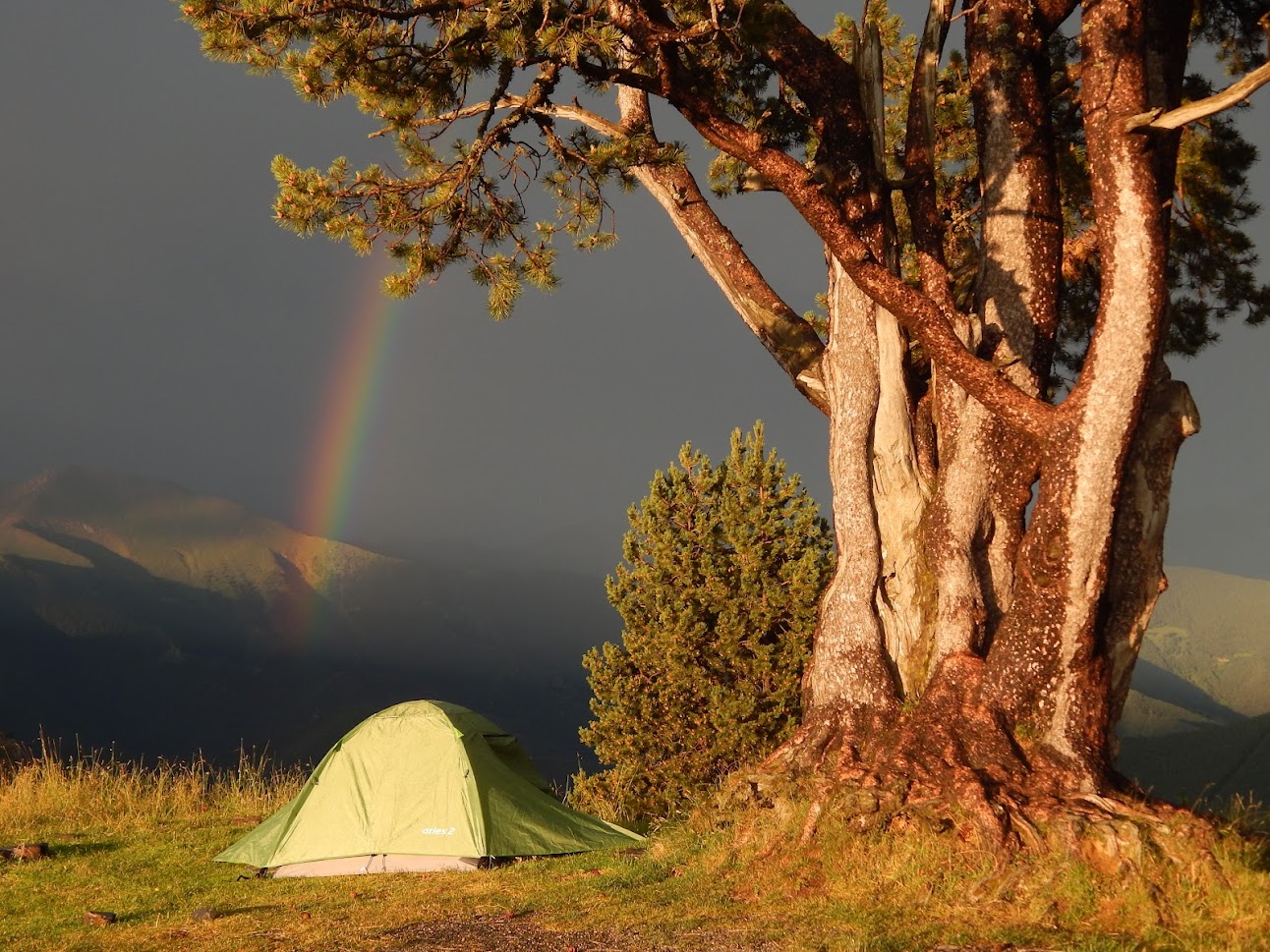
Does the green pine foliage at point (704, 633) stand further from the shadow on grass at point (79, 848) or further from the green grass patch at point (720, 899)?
the shadow on grass at point (79, 848)

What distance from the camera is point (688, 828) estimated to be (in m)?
11.2

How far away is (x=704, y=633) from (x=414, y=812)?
15.0 ft

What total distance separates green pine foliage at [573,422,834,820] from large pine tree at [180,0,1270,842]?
289 cm

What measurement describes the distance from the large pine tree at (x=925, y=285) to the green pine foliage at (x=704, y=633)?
9.50ft

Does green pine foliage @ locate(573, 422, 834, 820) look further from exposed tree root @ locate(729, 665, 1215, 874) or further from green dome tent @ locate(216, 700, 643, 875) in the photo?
exposed tree root @ locate(729, 665, 1215, 874)

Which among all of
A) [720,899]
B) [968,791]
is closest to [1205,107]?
[968,791]

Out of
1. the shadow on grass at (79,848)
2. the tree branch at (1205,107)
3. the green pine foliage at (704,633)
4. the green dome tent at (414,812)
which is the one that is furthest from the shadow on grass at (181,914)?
the tree branch at (1205,107)

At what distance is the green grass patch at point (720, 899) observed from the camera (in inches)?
282

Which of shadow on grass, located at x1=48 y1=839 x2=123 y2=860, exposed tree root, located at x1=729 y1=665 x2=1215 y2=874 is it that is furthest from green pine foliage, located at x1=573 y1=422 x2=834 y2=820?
shadow on grass, located at x1=48 y1=839 x2=123 y2=860

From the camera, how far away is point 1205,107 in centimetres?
825

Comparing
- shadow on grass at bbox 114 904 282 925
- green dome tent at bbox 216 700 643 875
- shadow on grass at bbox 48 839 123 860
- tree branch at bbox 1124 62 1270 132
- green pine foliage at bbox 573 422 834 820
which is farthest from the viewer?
green pine foliage at bbox 573 422 834 820

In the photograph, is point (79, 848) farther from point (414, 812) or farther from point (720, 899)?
point (720, 899)

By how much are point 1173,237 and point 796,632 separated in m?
7.23

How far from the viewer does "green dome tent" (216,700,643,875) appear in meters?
11.5
